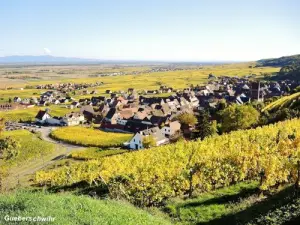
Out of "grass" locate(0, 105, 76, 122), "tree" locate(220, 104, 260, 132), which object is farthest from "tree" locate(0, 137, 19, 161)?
"grass" locate(0, 105, 76, 122)

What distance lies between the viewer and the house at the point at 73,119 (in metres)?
84.1

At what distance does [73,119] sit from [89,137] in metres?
20.9

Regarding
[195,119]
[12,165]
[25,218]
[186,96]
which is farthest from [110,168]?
[186,96]

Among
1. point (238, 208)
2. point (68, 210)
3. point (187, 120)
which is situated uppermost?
point (68, 210)

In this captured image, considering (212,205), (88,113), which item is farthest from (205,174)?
(88,113)

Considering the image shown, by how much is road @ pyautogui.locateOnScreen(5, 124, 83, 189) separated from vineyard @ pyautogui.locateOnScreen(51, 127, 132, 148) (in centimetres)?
162

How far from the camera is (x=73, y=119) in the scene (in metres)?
85.3

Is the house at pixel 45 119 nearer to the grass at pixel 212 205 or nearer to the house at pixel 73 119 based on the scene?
the house at pixel 73 119

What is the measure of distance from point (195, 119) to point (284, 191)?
48700 mm

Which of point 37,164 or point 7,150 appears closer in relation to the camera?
point 7,150

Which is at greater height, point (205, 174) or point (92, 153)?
point (205, 174)

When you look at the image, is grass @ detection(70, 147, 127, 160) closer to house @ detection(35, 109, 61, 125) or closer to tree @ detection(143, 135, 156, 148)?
tree @ detection(143, 135, 156, 148)

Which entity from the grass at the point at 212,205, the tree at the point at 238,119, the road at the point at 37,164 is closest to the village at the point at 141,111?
the tree at the point at 238,119

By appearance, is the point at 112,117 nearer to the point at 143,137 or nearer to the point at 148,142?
the point at 143,137
